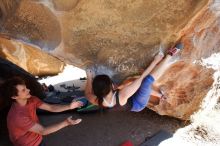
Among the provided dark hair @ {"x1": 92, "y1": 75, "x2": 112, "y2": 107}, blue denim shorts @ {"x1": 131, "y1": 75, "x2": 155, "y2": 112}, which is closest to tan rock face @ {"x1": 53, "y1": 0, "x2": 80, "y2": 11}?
dark hair @ {"x1": 92, "y1": 75, "x2": 112, "y2": 107}

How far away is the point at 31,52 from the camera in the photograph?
209 inches

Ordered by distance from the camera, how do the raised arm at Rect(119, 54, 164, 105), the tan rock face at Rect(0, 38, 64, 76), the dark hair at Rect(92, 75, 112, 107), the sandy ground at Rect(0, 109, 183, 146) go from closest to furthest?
the dark hair at Rect(92, 75, 112, 107) → the raised arm at Rect(119, 54, 164, 105) → the sandy ground at Rect(0, 109, 183, 146) → the tan rock face at Rect(0, 38, 64, 76)

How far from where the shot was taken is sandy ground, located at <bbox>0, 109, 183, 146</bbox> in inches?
151

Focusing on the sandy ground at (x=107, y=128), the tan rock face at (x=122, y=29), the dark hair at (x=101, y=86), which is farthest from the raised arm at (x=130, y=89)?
the sandy ground at (x=107, y=128)

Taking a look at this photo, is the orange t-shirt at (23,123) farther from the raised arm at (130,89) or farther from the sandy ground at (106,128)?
the raised arm at (130,89)

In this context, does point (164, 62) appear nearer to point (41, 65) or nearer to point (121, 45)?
point (121, 45)

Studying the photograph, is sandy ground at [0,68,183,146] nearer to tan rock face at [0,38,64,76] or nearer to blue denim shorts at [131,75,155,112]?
blue denim shorts at [131,75,155,112]

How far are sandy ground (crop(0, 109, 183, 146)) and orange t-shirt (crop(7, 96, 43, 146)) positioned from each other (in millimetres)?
590

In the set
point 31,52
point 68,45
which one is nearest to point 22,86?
point 68,45

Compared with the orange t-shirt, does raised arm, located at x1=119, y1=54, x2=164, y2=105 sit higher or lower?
higher

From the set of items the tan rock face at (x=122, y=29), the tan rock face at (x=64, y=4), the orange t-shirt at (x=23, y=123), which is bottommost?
the orange t-shirt at (x=23, y=123)

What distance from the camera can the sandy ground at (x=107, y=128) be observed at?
12.5 ft

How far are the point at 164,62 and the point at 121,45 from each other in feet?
1.25

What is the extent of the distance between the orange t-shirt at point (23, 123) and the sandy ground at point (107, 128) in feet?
1.94
